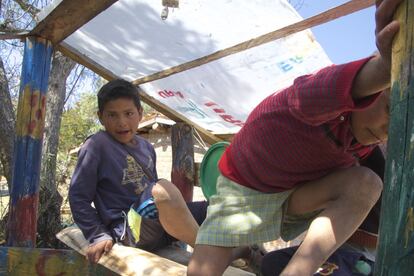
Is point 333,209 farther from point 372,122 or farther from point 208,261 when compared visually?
point 208,261

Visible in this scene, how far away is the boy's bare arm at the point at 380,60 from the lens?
827 mm

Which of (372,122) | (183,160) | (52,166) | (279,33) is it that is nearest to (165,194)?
(372,122)

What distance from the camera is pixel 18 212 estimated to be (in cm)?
264

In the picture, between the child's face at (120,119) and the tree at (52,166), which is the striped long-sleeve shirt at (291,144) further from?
the tree at (52,166)

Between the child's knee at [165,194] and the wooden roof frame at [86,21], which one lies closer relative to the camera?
the child's knee at [165,194]

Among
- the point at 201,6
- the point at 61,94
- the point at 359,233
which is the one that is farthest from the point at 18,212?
the point at 61,94

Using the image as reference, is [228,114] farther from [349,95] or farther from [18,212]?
[349,95]

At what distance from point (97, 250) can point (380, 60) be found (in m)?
1.59

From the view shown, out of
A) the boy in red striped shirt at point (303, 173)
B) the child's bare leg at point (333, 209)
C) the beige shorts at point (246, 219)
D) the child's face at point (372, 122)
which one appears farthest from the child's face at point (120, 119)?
the child's face at point (372, 122)

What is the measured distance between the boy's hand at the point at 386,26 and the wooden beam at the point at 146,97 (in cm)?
261

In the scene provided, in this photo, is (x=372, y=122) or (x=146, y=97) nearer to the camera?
(x=372, y=122)

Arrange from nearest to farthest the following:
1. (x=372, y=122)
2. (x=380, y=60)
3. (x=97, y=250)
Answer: (x=380, y=60)
(x=372, y=122)
(x=97, y=250)

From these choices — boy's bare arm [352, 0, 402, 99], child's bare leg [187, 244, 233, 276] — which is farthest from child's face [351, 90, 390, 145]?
child's bare leg [187, 244, 233, 276]

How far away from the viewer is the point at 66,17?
261cm
